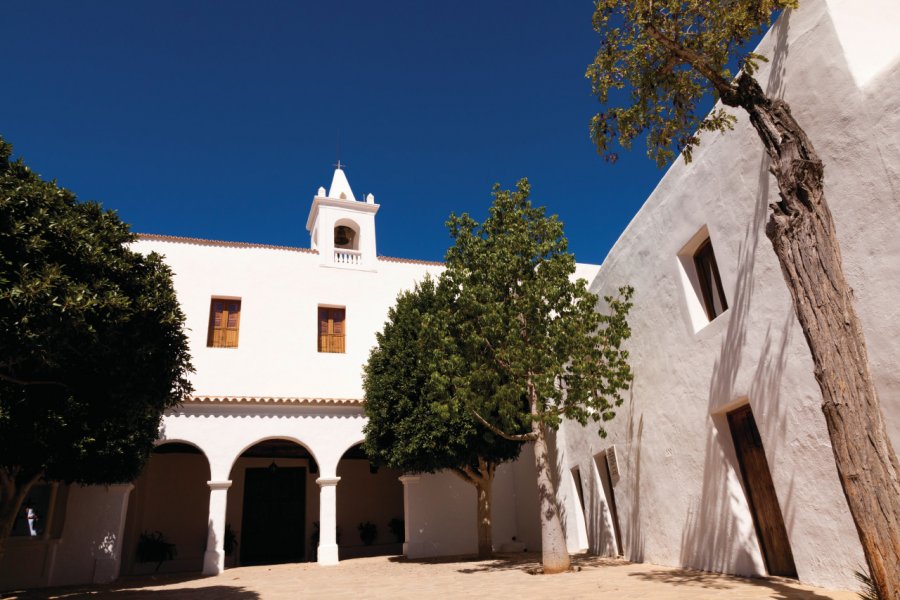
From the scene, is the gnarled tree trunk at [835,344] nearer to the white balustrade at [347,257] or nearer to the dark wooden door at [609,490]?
the dark wooden door at [609,490]

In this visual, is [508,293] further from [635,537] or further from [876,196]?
[876,196]

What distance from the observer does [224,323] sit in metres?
17.4

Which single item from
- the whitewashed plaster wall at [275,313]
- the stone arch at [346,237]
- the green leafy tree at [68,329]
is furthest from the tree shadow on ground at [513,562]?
the stone arch at [346,237]

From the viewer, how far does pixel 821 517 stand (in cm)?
611

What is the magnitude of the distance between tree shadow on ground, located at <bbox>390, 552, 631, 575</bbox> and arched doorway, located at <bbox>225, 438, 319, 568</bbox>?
162 inches

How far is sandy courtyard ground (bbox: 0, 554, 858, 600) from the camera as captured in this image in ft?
22.2

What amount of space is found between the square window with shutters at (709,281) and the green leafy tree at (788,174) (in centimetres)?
173

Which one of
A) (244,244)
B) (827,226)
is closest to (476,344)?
(827,226)

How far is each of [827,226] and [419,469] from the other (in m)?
11.4

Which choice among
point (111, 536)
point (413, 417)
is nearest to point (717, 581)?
point (413, 417)

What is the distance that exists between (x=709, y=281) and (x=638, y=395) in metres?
2.55

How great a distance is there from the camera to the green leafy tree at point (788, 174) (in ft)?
14.2

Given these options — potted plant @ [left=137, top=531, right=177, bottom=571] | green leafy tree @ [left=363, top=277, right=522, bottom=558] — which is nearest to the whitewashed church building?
potted plant @ [left=137, top=531, right=177, bottom=571]

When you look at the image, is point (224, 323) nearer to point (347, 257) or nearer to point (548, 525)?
point (347, 257)
